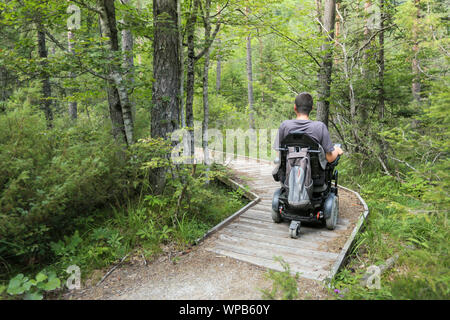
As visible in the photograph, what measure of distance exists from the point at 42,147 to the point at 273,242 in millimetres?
3470

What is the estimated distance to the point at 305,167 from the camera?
364 cm

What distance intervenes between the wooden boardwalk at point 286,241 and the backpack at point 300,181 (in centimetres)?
61

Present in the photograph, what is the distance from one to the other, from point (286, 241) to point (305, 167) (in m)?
1.13

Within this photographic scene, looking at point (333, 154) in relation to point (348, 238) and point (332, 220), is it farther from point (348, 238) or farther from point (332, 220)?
point (348, 238)

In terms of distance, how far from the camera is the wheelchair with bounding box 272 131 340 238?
3684 mm

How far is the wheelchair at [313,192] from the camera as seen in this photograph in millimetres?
3684

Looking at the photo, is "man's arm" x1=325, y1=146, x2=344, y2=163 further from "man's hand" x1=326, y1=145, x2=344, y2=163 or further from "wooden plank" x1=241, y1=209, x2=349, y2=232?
"wooden plank" x1=241, y1=209, x2=349, y2=232

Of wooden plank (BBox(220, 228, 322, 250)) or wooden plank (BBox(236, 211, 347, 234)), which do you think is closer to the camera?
wooden plank (BBox(220, 228, 322, 250))

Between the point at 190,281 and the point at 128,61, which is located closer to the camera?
the point at 190,281

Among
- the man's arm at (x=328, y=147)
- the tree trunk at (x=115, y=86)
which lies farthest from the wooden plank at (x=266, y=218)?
the tree trunk at (x=115, y=86)

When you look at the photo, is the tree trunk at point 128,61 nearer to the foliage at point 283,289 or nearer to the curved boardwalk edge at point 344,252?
the foliage at point 283,289

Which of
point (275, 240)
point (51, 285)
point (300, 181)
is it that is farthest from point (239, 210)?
point (51, 285)

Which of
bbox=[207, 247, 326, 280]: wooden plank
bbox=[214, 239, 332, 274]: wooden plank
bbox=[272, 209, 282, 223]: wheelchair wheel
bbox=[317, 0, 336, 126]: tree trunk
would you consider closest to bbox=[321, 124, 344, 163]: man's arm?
bbox=[272, 209, 282, 223]: wheelchair wheel

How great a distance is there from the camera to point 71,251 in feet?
10.8
